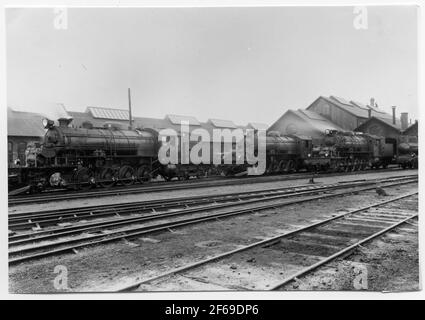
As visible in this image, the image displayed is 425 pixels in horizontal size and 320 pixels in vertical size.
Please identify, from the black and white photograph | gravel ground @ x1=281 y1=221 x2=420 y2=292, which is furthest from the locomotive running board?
gravel ground @ x1=281 y1=221 x2=420 y2=292

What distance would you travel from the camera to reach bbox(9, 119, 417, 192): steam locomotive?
12938 millimetres

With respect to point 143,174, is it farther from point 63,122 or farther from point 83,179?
point 63,122

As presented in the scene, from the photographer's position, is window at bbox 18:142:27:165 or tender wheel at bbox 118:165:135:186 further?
tender wheel at bbox 118:165:135:186

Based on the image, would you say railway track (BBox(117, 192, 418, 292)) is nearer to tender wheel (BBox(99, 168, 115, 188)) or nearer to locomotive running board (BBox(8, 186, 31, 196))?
locomotive running board (BBox(8, 186, 31, 196))

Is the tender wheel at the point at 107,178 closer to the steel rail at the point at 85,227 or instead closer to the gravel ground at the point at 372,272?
the steel rail at the point at 85,227


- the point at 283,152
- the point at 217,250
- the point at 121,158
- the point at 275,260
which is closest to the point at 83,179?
the point at 121,158

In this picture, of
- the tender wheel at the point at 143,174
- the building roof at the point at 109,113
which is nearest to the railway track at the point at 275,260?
the tender wheel at the point at 143,174

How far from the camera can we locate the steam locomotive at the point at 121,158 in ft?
42.4

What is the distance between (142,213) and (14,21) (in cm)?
510

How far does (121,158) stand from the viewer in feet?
50.2

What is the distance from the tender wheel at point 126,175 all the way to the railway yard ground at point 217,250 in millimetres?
6172

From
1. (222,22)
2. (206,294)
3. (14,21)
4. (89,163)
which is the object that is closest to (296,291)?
(206,294)

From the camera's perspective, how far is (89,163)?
14203mm

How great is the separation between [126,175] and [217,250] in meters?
10.6
